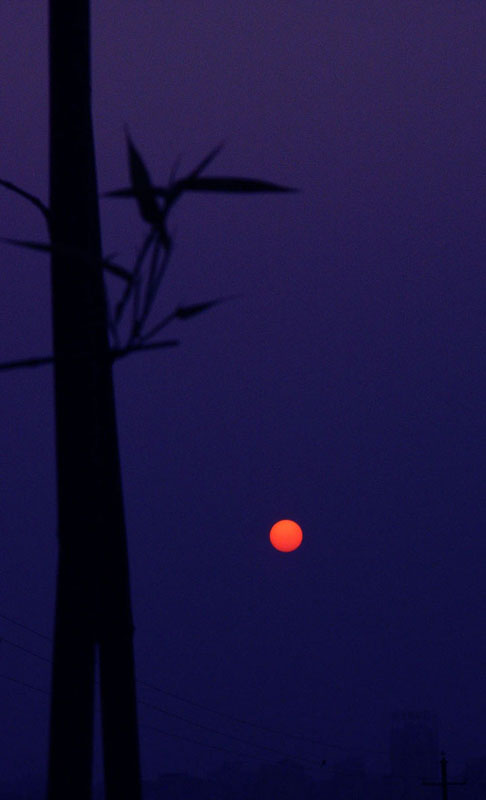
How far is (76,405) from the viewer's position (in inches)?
121

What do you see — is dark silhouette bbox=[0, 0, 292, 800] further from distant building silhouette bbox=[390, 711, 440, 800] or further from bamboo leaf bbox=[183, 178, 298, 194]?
distant building silhouette bbox=[390, 711, 440, 800]

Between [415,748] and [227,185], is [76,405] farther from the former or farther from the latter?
[415,748]

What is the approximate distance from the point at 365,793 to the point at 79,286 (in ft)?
478

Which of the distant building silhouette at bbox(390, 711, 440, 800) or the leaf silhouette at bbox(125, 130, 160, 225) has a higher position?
the distant building silhouette at bbox(390, 711, 440, 800)

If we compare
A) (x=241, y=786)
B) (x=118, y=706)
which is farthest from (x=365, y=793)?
(x=118, y=706)

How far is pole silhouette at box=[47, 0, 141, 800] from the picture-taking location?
120 inches

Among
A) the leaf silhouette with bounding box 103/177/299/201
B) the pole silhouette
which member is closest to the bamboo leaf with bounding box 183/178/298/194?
the leaf silhouette with bounding box 103/177/299/201

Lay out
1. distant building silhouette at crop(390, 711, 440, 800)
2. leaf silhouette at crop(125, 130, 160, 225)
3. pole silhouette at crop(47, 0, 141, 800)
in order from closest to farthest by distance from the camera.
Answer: leaf silhouette at crop(125, 130, 160, 225) → pole silhouette at crop(47, 0, 141, 800) → distant building silhouette at crop(390, 711, 440, 800)

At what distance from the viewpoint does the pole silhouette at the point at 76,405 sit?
3049mm

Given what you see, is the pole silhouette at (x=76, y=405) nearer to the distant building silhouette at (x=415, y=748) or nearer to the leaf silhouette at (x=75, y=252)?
the leaf silhouette at (x=75, y=252)

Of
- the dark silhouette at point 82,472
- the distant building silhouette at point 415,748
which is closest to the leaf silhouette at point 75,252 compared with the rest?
the dark silhouette at point 82,472

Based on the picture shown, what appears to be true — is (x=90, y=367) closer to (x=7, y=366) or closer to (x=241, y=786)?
(x=7, y=366)

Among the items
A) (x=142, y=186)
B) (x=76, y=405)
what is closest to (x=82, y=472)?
(x=76, y=405)

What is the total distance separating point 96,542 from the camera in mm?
3059
